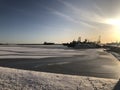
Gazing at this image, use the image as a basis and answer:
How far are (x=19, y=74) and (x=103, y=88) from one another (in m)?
4.76

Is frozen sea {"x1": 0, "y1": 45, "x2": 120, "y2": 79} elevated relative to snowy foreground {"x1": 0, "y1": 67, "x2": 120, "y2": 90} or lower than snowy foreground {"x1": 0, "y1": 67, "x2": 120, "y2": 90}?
lower

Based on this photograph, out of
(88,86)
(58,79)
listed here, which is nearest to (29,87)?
(58,79)

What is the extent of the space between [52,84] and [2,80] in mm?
2540

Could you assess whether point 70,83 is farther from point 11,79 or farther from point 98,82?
point 11,79

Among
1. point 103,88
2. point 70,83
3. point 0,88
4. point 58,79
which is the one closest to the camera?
point 0,88

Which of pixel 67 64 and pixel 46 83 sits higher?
pixel 46 83

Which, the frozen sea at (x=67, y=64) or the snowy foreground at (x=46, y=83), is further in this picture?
the frozen sea at (x=67, y=64)

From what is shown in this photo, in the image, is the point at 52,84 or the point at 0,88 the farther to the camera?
the point at 52,84

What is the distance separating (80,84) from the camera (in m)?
9.79

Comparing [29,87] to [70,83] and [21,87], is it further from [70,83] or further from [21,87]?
[70,83]

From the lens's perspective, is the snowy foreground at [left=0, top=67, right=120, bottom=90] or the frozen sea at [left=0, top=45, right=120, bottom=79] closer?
the snowy foreground at [left=0, top=67, right=120, bottom=90]

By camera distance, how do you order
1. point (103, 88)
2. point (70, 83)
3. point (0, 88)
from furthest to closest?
point (70, 83) → point (103, 88) → point (0, 88)

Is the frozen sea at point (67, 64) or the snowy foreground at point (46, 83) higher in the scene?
the snowy foreground at point (46, 83)

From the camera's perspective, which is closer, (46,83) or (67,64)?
(46,83)
